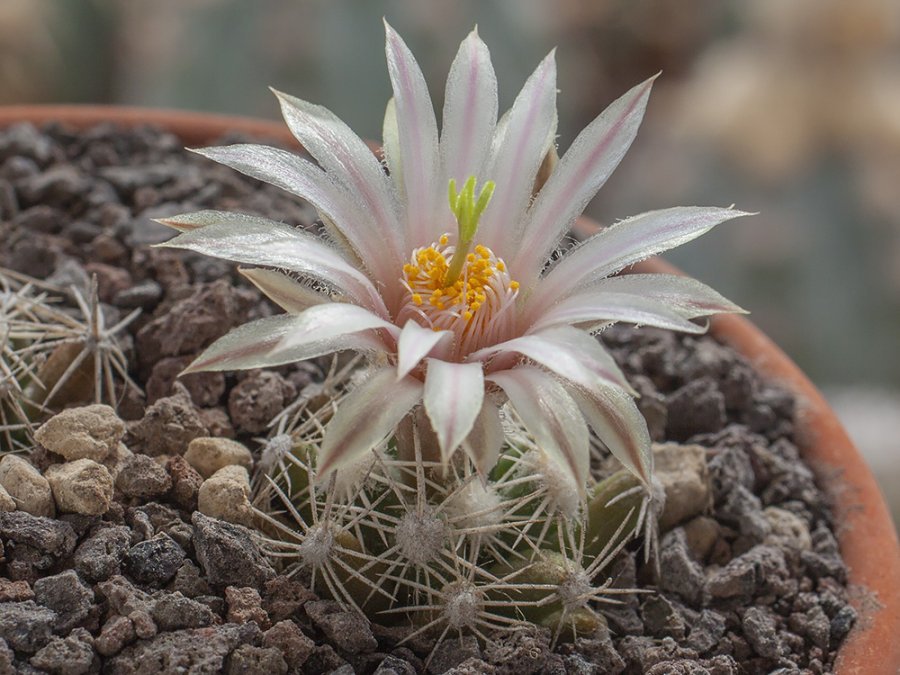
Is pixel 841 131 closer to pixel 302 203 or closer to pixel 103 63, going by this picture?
pixel 302 203

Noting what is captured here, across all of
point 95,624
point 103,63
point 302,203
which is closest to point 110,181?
point 302,203

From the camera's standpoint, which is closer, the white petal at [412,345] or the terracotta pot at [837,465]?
the white petal at [412,345]

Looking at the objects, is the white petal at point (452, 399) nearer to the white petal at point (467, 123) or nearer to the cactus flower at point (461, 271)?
the cactus flower at point (461, 271)

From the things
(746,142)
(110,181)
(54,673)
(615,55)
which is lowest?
(54,673)

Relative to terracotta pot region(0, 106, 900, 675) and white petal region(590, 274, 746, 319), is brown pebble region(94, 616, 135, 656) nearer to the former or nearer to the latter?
white petal region(590, 274, 746, 319)

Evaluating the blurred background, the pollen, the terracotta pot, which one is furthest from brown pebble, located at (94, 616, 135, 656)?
the blurred background

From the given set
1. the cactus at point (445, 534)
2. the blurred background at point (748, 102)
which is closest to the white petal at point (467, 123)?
the cactus at point (445, 534)

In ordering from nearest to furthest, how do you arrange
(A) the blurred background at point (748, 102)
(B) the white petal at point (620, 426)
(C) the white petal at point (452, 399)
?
(C) the white petal at point (452, 399) → (B) the white petal at point (620, 426) → (A) the blurred background at point (748, 102)
